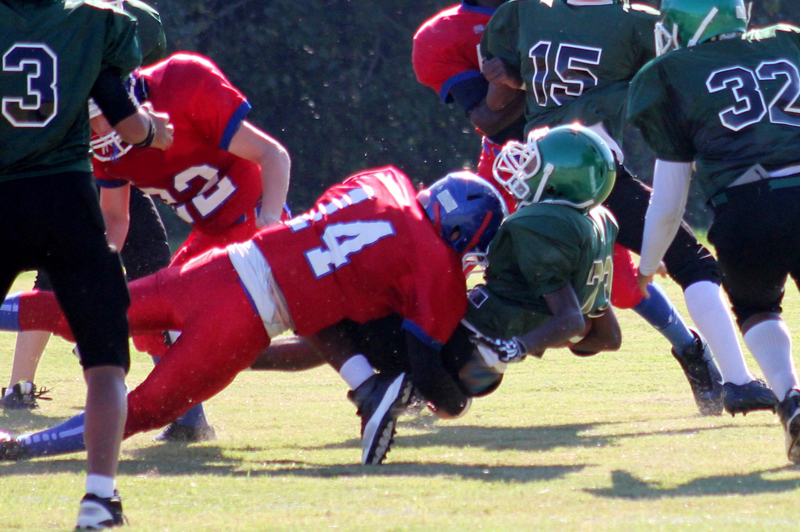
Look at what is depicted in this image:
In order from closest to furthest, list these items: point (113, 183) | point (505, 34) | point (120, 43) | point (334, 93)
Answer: point (120, 43) → point (113, 183) → point (505, 34) → point (334, 93)

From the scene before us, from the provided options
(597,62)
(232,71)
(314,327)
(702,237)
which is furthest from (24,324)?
(232,71)

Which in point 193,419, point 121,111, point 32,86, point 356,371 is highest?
point 32,86

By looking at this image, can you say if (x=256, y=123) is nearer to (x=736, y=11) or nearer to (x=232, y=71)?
(x=232, y=71)

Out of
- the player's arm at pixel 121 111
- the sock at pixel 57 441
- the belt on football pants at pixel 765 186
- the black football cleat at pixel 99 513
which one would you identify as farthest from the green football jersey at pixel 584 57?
the black football cleat at pixel 99 513

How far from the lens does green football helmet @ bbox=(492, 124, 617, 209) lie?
3725 mm

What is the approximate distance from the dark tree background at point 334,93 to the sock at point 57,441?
11392mm

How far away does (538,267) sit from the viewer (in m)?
3.54

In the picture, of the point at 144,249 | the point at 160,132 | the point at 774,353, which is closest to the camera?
the point at 160,132

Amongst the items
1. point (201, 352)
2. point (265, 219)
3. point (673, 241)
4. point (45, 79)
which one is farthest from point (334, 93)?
point (45, 79)

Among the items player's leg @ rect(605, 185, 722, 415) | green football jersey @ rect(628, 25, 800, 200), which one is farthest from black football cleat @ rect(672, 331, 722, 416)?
green football jersey @ rect(628, 25, 800, 200)

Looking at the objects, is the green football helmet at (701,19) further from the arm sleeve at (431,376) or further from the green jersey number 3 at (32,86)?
the green jersey number 3 at (32,86)

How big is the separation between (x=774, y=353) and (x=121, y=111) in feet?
6.67

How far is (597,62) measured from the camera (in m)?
4.43

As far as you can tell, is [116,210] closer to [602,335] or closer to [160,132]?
[160,132]
